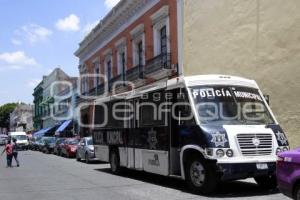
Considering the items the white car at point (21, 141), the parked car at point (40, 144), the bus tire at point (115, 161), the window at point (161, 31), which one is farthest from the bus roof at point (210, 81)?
the white car at point (21, 141)

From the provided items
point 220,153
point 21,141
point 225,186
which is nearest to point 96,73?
point 21,141

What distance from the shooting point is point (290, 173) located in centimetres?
857

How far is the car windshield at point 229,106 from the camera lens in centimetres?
1229

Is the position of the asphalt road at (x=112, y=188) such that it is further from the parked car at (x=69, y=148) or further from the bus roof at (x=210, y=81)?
the parked car at (x=69, y=148)

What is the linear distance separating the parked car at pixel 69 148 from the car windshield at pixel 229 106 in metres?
20.7

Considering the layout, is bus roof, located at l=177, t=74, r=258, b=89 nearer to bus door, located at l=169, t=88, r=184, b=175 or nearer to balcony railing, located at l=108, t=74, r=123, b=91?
bus door, located at l=169, t=88, r=184, b=175

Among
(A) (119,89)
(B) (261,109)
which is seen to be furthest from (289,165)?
(A) (119,89)

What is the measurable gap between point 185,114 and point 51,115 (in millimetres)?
59821

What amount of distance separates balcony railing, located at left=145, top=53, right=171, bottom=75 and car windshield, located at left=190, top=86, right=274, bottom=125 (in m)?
14.1

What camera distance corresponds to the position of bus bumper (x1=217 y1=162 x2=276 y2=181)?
1140cm

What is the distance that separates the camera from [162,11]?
28141 mm

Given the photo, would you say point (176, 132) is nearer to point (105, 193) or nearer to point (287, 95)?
point (105, 193)

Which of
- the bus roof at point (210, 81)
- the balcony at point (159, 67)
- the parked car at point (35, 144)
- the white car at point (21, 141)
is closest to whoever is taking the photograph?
the bus roof at point (210, 81)

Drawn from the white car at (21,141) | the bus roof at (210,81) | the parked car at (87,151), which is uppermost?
the bus roof at (210,81)
